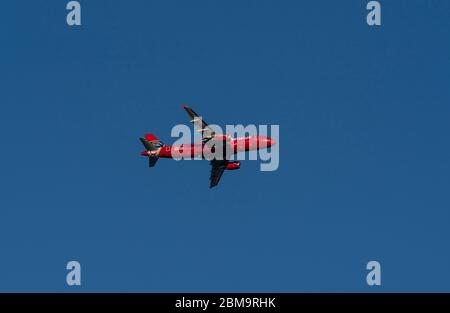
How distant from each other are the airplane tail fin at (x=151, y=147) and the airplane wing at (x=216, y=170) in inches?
414

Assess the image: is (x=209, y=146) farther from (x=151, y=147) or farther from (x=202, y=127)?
(x=151, y=147)

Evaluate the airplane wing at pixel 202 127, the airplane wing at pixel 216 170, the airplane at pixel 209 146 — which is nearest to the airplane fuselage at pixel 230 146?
the airplane at pixel 209 146

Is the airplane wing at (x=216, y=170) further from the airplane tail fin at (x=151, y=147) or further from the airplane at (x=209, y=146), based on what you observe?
the airplane tail fin at (x=151, y=147)

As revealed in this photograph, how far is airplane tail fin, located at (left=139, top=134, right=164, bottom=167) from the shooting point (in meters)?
165

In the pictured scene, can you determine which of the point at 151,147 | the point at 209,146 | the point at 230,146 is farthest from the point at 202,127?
the point at 151,147

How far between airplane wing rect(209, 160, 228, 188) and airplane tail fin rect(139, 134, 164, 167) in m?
10.5

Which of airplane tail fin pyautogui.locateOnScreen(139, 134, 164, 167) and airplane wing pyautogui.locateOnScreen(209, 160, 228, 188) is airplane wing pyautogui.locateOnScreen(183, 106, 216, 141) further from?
airplane tail fin pyautogui.locateOnScreen(139, 134, 164, 167)

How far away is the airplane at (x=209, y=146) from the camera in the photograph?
158 metres
